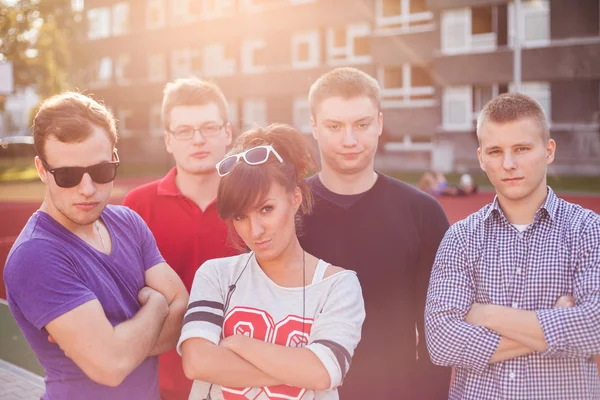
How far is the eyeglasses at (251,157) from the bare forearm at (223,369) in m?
0.81

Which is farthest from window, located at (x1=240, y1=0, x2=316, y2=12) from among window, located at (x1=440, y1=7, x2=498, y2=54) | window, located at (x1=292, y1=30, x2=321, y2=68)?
window, located at (x1=440, y1=7, x2=498, y2=54)

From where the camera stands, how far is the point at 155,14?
51.5 meters

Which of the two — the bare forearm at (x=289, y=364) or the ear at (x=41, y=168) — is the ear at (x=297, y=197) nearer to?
the bare forearm at (x=289, y=364)

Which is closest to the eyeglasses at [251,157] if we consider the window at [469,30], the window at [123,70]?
the window at [469,30]

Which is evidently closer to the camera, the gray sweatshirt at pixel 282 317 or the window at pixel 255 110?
the gray sweatshirt at pixel 282 317

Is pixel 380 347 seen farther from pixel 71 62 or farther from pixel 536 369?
pixel 71 62

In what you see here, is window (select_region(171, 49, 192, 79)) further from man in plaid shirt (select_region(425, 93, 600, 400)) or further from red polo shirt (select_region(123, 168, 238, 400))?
man in plaid shirt (select_region(425, 93, 600, 400))

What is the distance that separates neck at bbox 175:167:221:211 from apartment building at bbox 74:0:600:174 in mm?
23917

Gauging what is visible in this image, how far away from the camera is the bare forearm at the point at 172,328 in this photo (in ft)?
10.5

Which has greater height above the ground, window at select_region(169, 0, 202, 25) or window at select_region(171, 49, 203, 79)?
window at select_region(169, 0, 202, 25)

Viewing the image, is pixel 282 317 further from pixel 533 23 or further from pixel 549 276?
pixel 533 23

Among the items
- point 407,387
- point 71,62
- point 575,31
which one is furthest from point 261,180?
point 71,62

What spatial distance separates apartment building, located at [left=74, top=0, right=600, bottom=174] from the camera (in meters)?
32.0

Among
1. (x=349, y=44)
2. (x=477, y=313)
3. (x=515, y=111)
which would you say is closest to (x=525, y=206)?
(x=515, y=111)
